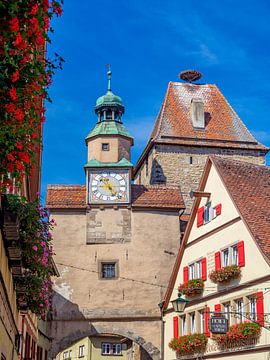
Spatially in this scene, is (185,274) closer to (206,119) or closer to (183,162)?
(183,162)

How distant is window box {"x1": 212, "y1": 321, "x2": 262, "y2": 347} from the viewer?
16750mm

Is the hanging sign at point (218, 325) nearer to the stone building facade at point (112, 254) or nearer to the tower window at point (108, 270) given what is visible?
the stone building facade at point (112, 254)

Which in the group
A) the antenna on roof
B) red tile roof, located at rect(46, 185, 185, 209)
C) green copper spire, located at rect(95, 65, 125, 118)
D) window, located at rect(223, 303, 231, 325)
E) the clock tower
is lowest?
window, located at rect(223, 303, 231, 325)

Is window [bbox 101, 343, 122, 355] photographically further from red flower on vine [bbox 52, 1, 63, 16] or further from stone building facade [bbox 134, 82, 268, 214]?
red flower on vine [bbox 52, 1, 63, 16]

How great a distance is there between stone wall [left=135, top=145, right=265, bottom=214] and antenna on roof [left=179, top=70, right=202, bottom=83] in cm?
653

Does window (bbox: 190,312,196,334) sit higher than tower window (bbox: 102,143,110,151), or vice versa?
tower window (bbox: 102,143,110,151)

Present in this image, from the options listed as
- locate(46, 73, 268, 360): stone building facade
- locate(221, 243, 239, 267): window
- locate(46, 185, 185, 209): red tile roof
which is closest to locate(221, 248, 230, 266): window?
locate(221, 243, 239, 267): window

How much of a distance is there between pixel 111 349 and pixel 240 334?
2473 cm

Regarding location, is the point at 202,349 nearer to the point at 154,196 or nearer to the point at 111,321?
the point at 111,321

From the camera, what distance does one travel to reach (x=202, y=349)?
20.0 meters

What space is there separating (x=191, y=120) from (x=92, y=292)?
15445 mm

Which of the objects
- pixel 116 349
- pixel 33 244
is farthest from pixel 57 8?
pixel 116 349

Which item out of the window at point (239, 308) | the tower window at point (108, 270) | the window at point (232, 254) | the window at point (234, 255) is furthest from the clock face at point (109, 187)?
the window at point (239, 308)

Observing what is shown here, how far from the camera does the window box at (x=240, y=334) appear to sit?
659 inches
